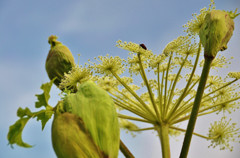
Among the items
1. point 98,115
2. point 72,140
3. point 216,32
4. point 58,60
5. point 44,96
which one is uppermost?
point 58,60

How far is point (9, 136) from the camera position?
172 cm

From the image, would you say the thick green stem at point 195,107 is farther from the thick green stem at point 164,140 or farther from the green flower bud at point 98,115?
the green flower bud at point 98,115

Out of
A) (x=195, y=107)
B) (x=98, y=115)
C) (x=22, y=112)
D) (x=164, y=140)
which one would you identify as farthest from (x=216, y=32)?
(x=164, y=140)

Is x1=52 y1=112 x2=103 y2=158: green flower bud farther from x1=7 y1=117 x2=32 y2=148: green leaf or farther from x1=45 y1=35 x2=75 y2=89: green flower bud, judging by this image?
x1=45 y1=35 x2=75 y2=89: green flower bud

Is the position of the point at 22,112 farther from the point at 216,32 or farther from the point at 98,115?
the point at 216,32

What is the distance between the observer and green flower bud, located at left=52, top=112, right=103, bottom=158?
5.27 feet

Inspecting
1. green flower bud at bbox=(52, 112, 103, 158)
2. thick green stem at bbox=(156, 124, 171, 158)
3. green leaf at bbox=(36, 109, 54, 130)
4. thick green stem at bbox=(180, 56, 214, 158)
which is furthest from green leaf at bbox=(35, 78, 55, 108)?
thick green stem at bbox=(156, 124, 171, 158)

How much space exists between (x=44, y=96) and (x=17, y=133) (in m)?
0.26

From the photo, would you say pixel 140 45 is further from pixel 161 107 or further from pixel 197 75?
pixel 197 75

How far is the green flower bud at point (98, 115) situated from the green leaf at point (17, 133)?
286 millimetres

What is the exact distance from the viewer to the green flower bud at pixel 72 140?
1605 mm

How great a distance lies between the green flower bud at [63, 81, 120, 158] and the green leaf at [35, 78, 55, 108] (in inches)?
4.7

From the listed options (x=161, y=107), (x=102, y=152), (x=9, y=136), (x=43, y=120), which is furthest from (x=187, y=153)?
(x=9, y=136)

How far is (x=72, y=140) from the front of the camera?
5.29 feet
